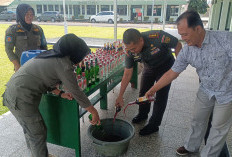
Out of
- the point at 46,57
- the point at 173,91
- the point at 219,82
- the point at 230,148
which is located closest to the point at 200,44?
the point at 219,82

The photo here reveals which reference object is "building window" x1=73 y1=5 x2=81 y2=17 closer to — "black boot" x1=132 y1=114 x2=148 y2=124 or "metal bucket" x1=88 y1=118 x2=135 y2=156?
"black boot" x1=132 y1=114 x2=148 y2=124

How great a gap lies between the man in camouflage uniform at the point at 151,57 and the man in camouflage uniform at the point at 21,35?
54.1 inches

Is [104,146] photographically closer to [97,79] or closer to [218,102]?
[97,79]

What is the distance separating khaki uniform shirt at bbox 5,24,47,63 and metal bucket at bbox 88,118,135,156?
1456mm

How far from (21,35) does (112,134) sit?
1.76 metres

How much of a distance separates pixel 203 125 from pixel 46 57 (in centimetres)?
165

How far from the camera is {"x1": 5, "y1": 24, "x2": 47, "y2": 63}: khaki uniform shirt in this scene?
2556 millimetres

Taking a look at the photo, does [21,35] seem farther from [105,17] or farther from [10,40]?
[105,17]

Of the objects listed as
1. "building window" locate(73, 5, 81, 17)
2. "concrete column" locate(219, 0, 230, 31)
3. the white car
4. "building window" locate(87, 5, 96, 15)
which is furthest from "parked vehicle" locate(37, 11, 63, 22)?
"concrete column" locate(219, 0, 230, 31)

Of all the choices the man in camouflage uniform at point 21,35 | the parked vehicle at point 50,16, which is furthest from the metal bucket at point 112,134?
the parked vehicle at point 50,16

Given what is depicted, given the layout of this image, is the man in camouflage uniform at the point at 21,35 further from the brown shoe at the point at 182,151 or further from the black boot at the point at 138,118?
the brown shoe at the point at 182,151

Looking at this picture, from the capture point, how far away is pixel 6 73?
205 inches

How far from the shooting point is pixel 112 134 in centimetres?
233

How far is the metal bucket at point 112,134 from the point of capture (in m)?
1.99
